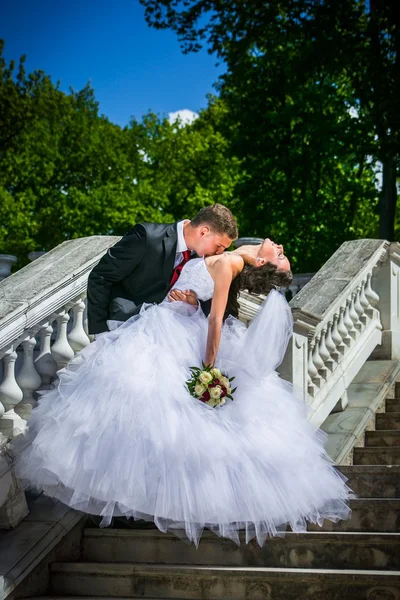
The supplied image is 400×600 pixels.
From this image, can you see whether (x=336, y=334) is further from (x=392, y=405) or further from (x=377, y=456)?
(x=377, y=456)

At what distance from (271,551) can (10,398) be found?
66.7 inches

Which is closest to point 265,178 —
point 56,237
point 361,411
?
point 56,237

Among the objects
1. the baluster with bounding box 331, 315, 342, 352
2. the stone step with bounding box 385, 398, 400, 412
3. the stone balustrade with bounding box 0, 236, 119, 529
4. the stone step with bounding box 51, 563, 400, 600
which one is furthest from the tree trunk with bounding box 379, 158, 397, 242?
the stone step with bounding box 51, 563, 400, 600

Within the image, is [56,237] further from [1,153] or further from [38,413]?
[38,413]

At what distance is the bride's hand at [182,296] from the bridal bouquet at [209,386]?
1.56 feet

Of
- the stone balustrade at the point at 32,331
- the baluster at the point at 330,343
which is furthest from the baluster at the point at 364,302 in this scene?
the stone balustrade at the point at 32,331

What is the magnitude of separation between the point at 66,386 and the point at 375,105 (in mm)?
16032

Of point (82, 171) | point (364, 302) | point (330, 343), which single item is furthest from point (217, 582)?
point (82, 171)

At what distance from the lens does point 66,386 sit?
4.52m

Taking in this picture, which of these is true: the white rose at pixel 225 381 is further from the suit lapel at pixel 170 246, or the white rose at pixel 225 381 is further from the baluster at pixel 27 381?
the baluster at pixel 27 381

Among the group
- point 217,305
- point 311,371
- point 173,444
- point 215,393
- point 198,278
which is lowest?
point 311,371

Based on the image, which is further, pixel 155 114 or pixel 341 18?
pixel 155 114

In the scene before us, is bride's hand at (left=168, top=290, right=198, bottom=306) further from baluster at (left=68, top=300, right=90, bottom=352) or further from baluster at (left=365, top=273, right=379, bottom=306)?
baluster at (left=365, top=273, right=379, bottom=306)

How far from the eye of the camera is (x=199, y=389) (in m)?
4.50
